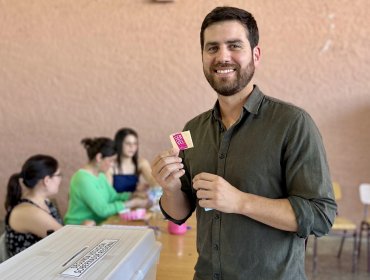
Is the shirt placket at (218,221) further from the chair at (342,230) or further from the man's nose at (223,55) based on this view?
the chair at (342,230)

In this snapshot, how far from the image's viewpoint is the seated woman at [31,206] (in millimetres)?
2266

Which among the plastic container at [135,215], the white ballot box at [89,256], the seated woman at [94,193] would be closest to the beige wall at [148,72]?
the seated woman at [94,193]

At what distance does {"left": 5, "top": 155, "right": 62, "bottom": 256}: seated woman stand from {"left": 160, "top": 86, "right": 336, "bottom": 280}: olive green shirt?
1335 millimetres

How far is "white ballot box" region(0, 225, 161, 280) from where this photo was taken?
106 cm

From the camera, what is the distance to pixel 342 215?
4.12 m

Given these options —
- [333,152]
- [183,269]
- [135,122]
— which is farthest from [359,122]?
[183,269]

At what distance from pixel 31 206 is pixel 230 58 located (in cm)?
176

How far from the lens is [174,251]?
206 cm

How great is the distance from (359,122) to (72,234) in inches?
140

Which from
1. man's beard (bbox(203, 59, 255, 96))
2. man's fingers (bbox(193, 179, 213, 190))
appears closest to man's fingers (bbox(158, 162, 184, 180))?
man's fingers (bbox(193, 179, 213, 190))

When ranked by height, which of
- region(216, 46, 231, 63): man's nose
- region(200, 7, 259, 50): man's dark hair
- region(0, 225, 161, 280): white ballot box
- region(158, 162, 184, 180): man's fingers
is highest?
region(200, 7, 259, 50): man's dark hair

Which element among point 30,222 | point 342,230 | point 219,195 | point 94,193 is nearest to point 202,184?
point 219,195

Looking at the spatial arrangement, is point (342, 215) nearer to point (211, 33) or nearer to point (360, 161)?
point (360, 161)

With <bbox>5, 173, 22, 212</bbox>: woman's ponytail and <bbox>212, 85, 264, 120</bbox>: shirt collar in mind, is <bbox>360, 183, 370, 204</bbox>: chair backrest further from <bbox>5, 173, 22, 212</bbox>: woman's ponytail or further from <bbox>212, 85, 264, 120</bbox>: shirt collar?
<bbox>5, 173, 22, 212</bbox>: woman's ponytail
